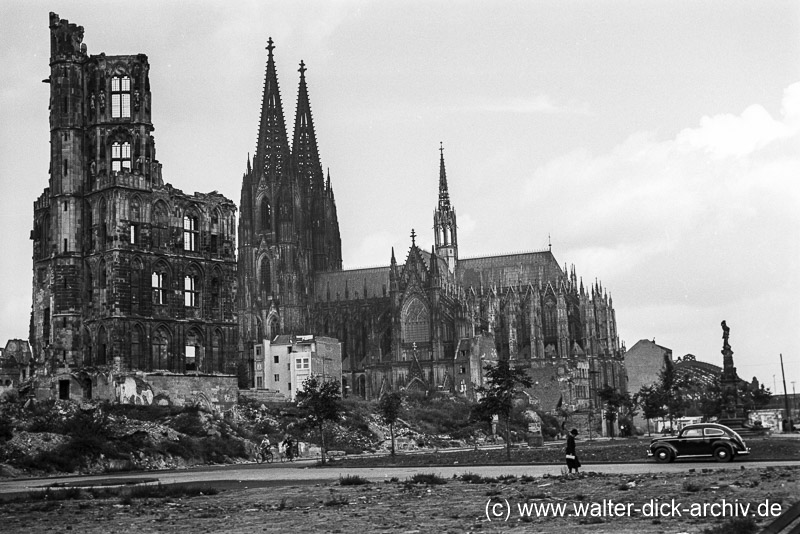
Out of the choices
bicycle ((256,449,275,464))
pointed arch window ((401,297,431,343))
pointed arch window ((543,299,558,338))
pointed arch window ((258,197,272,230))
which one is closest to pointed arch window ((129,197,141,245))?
bicycle ((256,449,275,464))

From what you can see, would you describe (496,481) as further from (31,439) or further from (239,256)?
(239,256)

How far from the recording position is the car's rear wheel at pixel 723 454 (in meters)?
30.7

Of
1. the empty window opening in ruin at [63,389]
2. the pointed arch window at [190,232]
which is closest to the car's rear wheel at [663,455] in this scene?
the empty window opening in ruin at [63,389]

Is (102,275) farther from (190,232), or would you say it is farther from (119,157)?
(119,157)

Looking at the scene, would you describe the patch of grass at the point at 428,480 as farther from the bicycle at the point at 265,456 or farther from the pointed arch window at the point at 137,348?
the pointed arch window at the point at 137,348

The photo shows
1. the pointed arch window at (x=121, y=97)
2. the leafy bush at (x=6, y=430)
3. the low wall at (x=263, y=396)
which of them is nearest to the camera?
the leafy bush at (x=6, y=430)

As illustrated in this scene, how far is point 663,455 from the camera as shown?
31.8 metres

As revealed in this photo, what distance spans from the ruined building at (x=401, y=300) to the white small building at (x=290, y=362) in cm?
1094

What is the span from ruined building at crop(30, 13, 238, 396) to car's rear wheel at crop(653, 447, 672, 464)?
39.5m

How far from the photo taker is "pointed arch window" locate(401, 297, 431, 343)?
126m

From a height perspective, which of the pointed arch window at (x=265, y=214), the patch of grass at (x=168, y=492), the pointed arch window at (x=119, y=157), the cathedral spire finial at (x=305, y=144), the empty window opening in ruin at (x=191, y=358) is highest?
the cathedral spire finial at (x=305, y=144)

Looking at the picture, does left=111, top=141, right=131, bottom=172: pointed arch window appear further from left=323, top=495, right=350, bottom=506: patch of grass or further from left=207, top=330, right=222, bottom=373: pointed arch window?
left=323, top=495, right=350, bottom=506: patch of grass

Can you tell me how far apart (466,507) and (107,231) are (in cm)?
4899

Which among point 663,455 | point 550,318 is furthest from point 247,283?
point 663,455
